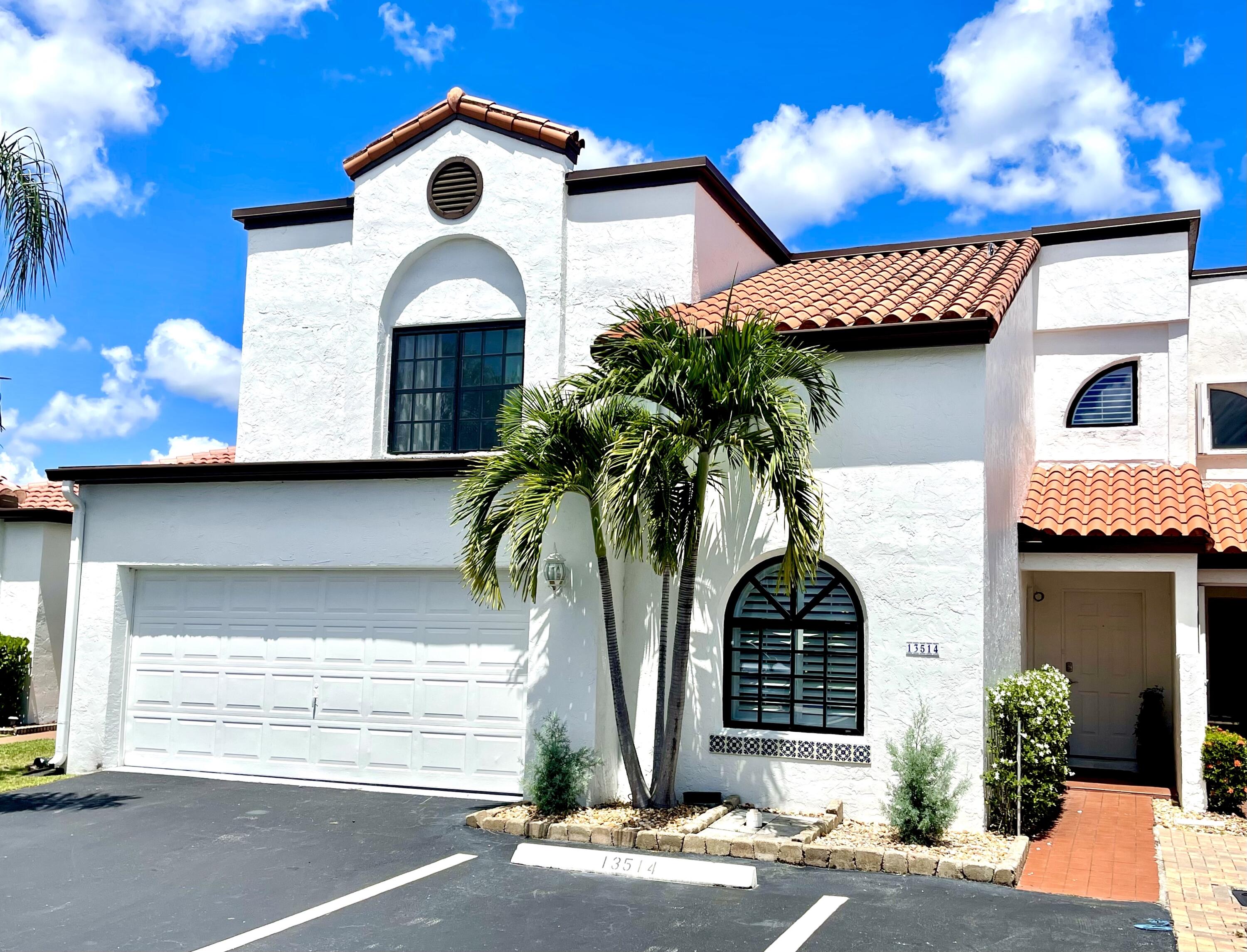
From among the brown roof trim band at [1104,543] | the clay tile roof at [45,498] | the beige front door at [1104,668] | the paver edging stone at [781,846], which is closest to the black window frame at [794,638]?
the paver edging stone at [781,846]

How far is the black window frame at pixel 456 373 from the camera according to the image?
14.3 m

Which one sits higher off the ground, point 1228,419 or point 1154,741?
point 1228,419

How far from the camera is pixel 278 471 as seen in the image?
42.8 feet

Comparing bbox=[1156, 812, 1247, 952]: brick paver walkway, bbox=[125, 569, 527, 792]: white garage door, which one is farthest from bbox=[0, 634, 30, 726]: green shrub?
bbox=[1156, 812, 1247, 952]: brick paver walkway

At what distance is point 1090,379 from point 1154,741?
16.7ft

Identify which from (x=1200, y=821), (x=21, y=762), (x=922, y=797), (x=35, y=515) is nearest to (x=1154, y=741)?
(x=1200, y=821)

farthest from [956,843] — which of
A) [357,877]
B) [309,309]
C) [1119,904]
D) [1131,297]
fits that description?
[309,309]

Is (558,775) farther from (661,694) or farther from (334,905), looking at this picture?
(334,905)

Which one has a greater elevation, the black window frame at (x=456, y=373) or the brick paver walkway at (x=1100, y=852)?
the black window frame at (x=456, y=373)

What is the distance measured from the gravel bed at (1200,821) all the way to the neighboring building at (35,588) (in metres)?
16.1

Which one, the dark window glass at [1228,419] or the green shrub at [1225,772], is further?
the dark window glass at [1228,419]

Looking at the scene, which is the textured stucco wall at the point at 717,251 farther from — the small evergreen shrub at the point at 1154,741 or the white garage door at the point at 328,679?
the small evergreen shrub at the point at 1154,741

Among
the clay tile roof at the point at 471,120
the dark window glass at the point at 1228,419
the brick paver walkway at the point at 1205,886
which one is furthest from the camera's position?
the dark window glass at the point at 1228,419

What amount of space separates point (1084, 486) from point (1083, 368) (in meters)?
2.29
